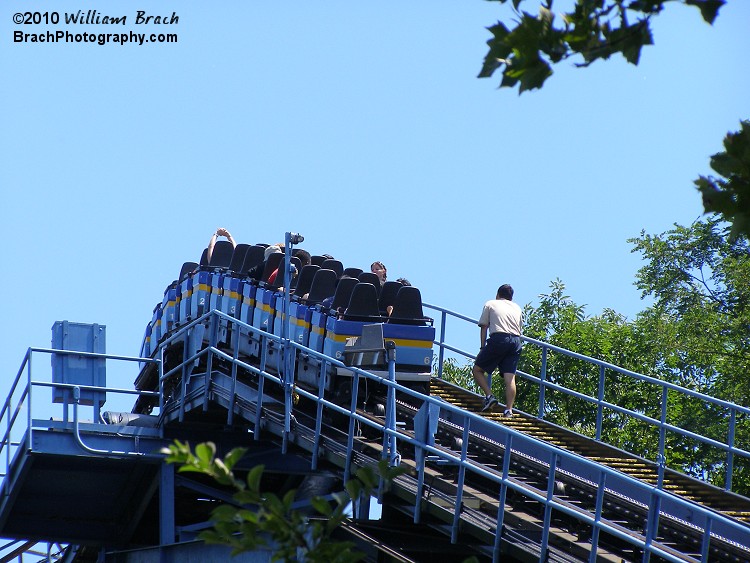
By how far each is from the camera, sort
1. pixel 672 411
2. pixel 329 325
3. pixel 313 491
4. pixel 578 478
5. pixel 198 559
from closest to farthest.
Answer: pixel 578 478
pixel 198 559
pixel 329 325
pixel 313 491
pixel 672 411

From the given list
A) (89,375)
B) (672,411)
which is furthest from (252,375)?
(672,411)

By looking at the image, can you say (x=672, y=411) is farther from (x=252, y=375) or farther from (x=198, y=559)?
(x=198, y=559)

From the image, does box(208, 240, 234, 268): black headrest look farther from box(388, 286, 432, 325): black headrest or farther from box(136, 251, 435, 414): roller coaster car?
box(388, 286, 432, 325): black headrest

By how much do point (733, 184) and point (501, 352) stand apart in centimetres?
1008

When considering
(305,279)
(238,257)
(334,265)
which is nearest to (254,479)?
(305,279)

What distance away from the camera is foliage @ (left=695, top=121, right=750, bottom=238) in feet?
15.5

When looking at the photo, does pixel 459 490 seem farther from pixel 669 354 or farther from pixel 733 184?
pixel 669 354

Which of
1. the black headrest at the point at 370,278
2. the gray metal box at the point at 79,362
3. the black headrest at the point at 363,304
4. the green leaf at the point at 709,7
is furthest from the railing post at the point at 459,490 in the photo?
the green leaf at the point at 709,7

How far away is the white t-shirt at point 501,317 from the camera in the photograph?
14.7 meters

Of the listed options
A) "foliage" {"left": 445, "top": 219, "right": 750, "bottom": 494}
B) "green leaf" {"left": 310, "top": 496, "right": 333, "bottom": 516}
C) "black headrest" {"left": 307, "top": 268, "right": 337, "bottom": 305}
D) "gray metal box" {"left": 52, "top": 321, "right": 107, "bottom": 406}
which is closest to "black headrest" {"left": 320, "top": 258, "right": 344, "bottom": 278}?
"black headrest" {"left": 307, "top": 268, "right": 337, "bottom": 305}

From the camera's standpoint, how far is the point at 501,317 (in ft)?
48.3

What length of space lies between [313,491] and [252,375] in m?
2.15

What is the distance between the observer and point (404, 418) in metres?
14.6

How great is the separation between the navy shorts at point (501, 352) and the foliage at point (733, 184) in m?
9.97
